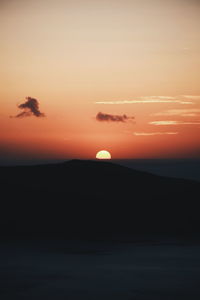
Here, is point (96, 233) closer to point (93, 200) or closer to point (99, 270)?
point (93, 200)

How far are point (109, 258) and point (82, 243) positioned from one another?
395 cm

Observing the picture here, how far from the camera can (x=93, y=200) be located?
2938cm

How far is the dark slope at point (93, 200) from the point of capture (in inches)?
1008

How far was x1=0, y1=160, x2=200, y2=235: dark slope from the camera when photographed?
84.0ft

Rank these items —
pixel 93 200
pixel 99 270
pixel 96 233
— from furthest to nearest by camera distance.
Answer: pixel 93 200 < pixel 96 233 < pixel 99 270

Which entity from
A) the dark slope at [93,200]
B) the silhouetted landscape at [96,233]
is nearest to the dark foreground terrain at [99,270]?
the silhouetted landscape at [96,233]

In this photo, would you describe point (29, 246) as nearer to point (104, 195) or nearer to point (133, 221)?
point (133, 221)

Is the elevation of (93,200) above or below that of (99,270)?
above

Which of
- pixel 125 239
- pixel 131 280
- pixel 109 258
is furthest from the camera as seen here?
pixel 125 239

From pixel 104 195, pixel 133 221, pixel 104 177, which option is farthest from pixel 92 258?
pixel 104 177

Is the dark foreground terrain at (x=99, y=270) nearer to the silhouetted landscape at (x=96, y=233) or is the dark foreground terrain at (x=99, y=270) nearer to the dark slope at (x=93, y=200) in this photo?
the silhouetted landscape at (x=96, y=233)

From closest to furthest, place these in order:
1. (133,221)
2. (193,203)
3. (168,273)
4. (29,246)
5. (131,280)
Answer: (131,280), (168,273), (29,246), (133,221), (193,203)

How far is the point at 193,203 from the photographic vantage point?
29891 millimetres

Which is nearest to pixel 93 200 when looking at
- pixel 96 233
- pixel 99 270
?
pixel 96 233
